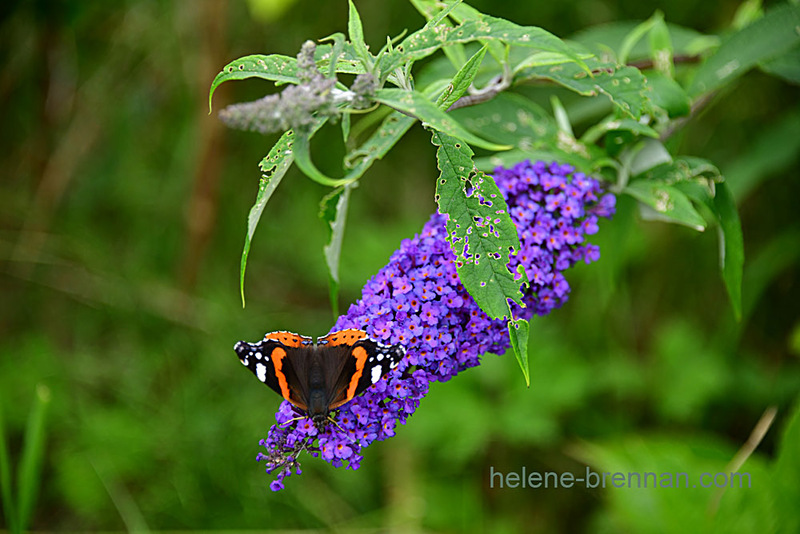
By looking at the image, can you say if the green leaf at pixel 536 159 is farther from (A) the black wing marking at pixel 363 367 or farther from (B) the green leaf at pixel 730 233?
(A) the black wing marking at pixel 363 367

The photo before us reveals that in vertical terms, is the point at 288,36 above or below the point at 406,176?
above

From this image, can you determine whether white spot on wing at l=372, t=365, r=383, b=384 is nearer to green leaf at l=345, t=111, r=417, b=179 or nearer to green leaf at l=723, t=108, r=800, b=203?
green leaf at l=345, t=111, r=417, b=179

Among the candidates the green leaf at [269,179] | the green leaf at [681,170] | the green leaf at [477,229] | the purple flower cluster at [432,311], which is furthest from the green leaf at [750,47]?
the green leaf at [269,179]

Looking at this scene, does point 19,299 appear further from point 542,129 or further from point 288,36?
point 542,129

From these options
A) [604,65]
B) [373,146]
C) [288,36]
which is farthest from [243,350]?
[288,36]

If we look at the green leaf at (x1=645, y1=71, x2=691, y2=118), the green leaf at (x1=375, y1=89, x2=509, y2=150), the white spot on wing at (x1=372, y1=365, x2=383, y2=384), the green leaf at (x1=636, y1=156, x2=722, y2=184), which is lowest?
the white spot on wing at (x1=372, y1=365, x2=383, y2=384)

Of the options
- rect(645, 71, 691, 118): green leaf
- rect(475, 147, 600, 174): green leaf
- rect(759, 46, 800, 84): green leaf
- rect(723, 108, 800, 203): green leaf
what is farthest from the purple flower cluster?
rect(723, 108, 800, 203): green leaf

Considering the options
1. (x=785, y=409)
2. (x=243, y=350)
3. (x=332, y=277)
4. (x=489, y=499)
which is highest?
(x=332, y=277)
